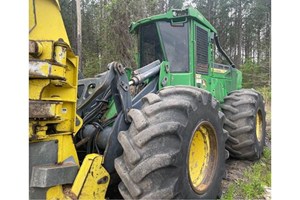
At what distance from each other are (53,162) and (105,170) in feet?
1.10

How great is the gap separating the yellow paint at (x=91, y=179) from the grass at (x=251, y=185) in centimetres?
110

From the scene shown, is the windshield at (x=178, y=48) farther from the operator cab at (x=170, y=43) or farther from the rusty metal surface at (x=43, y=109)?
the rusty metal surface at (x=43, y=109)

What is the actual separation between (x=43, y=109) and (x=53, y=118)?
0.10 metres

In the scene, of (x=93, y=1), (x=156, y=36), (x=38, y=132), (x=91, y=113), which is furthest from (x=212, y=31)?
(x=93, y=1)

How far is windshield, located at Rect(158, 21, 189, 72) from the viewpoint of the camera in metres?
3.00

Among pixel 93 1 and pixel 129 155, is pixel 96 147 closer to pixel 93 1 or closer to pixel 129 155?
pixel 129 155

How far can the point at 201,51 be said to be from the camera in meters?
3.25

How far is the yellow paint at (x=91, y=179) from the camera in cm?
185

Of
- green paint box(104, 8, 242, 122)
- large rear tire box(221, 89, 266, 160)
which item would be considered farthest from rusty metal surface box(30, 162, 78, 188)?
large rear tire box(221, 89, 266, 160)

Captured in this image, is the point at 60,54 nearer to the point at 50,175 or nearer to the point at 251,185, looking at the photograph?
the point at 50,175

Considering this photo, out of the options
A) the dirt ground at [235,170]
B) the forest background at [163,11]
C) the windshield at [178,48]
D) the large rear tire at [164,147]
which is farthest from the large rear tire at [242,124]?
the large rear tire at [164,147]

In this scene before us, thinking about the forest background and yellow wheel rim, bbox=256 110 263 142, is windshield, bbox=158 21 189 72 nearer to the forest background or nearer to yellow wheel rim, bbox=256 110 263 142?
the forest background

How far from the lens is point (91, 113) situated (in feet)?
8.11
